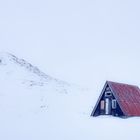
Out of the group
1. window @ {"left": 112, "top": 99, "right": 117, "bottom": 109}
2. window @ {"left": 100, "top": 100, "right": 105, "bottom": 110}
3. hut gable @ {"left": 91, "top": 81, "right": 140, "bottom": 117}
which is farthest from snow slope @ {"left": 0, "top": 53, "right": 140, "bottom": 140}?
window @ {"left": 100, "top": 100, "right": 105, "bottom": 110}

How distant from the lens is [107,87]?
40188 mm

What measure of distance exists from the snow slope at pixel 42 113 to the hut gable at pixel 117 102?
1308 mm

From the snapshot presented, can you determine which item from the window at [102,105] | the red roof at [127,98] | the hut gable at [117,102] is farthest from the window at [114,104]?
the window at [102,105]

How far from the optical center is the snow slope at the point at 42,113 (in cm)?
2478

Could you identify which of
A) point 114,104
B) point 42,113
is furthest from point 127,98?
point 42,113

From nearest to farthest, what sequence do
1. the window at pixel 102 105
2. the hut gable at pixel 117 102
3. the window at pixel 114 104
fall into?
the hut gable at pixel 117 102 < the window at pixel 114 104 < the window at pixel 102 105

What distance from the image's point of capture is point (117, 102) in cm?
3834

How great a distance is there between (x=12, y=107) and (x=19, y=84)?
26846 mm

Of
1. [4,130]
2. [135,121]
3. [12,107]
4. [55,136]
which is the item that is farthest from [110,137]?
[12,107]

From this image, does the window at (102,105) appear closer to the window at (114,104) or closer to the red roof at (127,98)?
the window at (114,104)

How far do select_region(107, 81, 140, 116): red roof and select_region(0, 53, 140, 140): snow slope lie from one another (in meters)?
1.80

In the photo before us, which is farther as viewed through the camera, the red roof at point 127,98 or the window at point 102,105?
the window at point 102,105

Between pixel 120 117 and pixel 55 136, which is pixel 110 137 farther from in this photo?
pixel 120 117

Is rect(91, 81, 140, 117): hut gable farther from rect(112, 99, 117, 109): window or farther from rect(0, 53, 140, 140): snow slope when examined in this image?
rect(0, 53, 140, 140): snow slope
